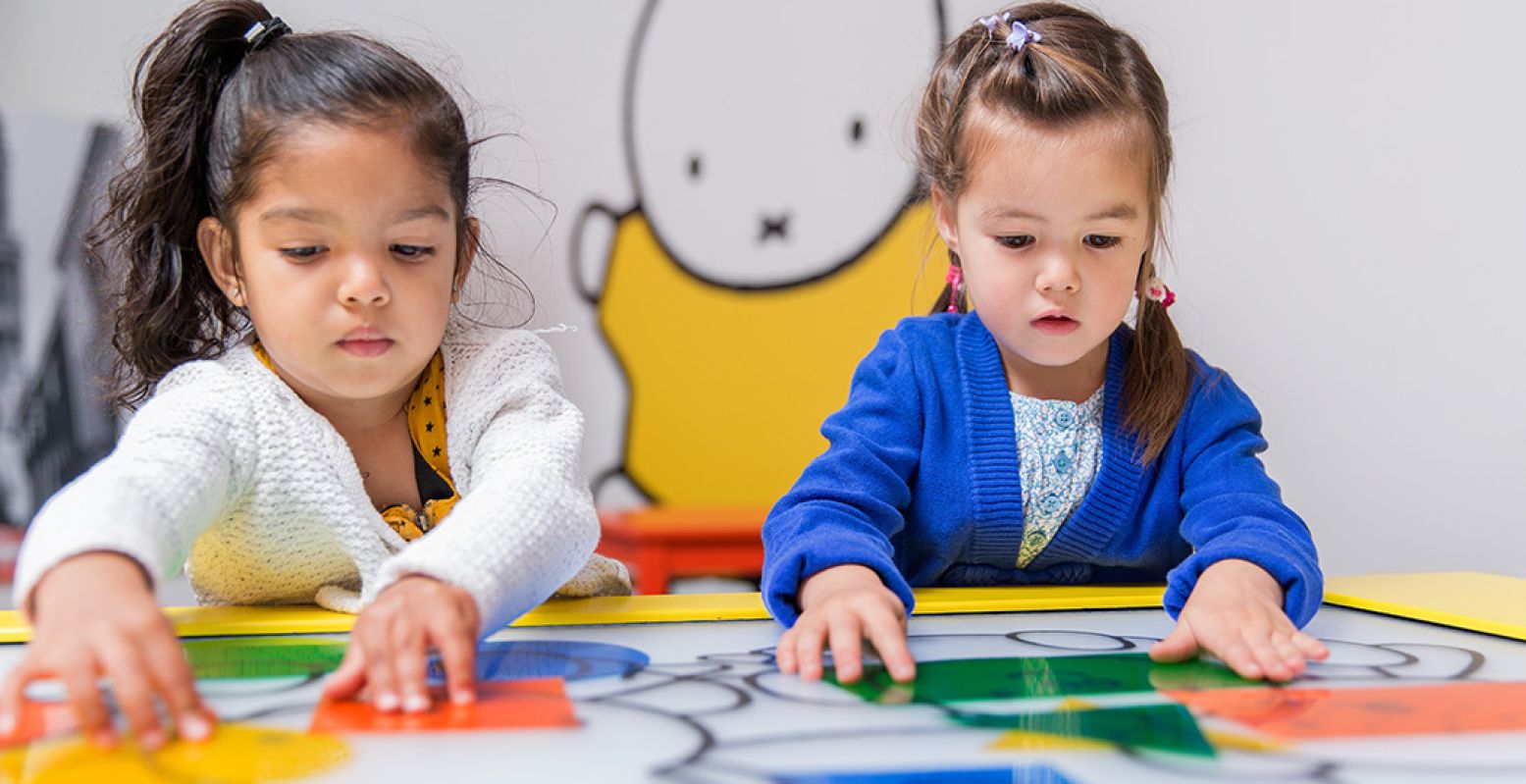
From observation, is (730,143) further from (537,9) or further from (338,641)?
(338,641)

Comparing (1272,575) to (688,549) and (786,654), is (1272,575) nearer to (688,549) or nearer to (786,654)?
(786,654)

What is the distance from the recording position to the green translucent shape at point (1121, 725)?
1.62ft

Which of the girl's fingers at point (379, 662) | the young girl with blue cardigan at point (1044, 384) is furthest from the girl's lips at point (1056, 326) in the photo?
the girl's fingers at point (379, 662)

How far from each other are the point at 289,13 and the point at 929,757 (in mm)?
1479

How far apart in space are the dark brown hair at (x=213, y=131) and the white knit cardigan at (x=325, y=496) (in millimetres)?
109

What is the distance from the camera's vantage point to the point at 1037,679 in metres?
0.61

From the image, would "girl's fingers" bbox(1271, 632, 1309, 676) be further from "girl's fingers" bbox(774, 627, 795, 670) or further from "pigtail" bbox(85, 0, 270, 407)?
"pigtail" bbox(85, 0, 270, 407)

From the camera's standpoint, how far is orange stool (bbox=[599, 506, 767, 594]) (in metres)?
1.63

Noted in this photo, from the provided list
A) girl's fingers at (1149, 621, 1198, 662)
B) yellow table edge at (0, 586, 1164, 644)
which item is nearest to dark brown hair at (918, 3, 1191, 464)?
yellow table edge at (0, 586, 1164, 644)

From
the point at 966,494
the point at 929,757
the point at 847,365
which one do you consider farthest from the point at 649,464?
the point at 929,757

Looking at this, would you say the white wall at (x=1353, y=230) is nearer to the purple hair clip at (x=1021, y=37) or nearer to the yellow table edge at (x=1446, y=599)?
the yellow table edge at (x=1446, y=599)

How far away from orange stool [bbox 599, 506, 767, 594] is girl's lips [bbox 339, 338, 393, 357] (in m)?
0.83

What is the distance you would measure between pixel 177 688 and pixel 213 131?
20.0 inches

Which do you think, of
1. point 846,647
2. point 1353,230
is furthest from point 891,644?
point 1353,230
